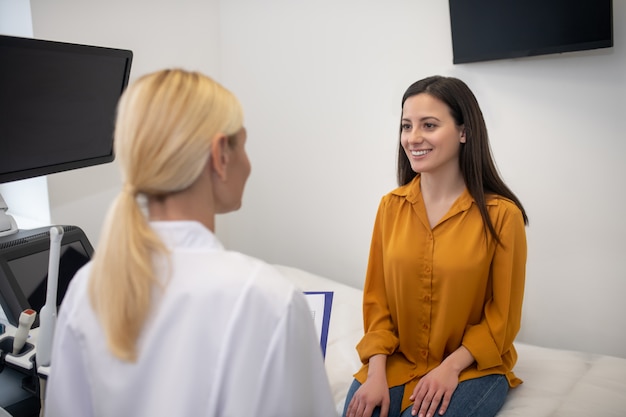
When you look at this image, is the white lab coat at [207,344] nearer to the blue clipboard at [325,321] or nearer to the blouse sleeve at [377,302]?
the blue clipboard at [325,321]

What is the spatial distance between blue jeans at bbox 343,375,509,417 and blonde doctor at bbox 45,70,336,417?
630 millimetres

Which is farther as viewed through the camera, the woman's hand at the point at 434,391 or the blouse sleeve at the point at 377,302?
the blouse sleeve at the point at 377,302

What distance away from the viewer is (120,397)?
2.69 feet

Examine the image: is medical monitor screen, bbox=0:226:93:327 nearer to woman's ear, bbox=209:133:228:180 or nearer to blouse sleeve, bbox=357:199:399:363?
blouse sleeve, bbox=357:199:399:363

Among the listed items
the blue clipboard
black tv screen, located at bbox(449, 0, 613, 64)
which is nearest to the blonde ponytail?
the blue clipboard

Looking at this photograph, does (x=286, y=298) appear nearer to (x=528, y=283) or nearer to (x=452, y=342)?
(x=452, y=342)

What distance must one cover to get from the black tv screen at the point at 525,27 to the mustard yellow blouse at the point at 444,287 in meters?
0.63

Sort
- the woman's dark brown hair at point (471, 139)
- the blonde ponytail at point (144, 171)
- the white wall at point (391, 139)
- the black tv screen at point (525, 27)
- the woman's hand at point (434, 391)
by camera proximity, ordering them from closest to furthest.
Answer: the blonde ponytail at point (144, 171) → the woman's hand at point (434, 391) → the woman's dark brown hair at point (471, 139) → the black tv screen at point (525, 27) → the white wall at point (391, 139)

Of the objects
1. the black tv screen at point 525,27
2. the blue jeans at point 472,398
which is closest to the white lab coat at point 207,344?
the blue jeans at point 472,398

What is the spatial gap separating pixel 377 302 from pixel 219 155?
2.85 ft

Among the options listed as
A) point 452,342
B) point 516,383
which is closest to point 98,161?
point 452,342

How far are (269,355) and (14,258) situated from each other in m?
1.08

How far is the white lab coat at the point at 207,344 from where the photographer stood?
788mm

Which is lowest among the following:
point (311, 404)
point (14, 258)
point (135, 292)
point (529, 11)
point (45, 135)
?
Answer: point (311, 404)
